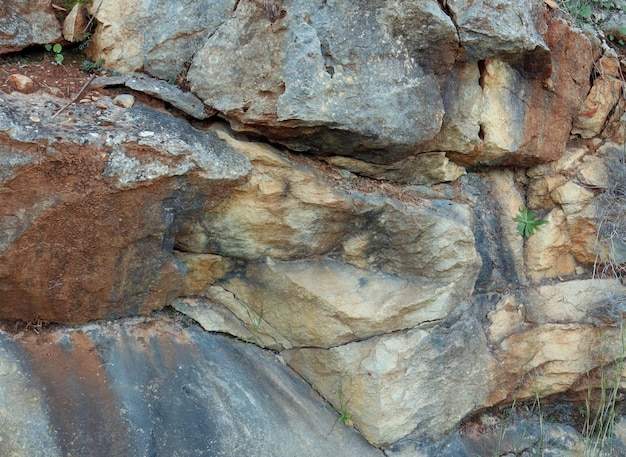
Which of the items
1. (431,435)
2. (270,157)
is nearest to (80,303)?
(270,157)

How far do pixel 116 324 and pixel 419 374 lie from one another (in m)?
1.55

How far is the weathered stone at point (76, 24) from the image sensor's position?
3268 millimetres

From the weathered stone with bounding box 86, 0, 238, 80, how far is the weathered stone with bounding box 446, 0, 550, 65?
1.15 metres

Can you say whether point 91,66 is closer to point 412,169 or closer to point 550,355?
point 412,169

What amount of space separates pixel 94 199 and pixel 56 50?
1.01 meters

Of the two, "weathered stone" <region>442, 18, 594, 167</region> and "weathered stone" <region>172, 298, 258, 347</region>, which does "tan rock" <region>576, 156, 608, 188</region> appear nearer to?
"weathered stone" <region>442, 18, 594, 167</region>

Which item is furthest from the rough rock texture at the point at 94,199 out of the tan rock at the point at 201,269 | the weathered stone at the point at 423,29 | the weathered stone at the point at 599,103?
the weathered stone at the point at 599,103

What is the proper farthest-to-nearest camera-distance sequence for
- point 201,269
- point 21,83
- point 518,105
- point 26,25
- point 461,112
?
point 518,105 → point 461,112 → point 201,269 → point 26,25 → point 21,83

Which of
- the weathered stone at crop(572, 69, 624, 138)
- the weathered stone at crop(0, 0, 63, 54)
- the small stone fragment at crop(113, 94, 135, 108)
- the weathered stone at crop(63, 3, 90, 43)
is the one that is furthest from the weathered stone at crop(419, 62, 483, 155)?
the weathered stone at crop(0, 0, 63, 54)

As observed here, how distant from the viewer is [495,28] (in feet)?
10.6

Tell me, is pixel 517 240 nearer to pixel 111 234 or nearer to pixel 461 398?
pixel 461 398

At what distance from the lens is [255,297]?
11.0 feet

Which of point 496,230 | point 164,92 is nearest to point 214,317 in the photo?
point 164,92

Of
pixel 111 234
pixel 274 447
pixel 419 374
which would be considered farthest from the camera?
pixel 419 374
